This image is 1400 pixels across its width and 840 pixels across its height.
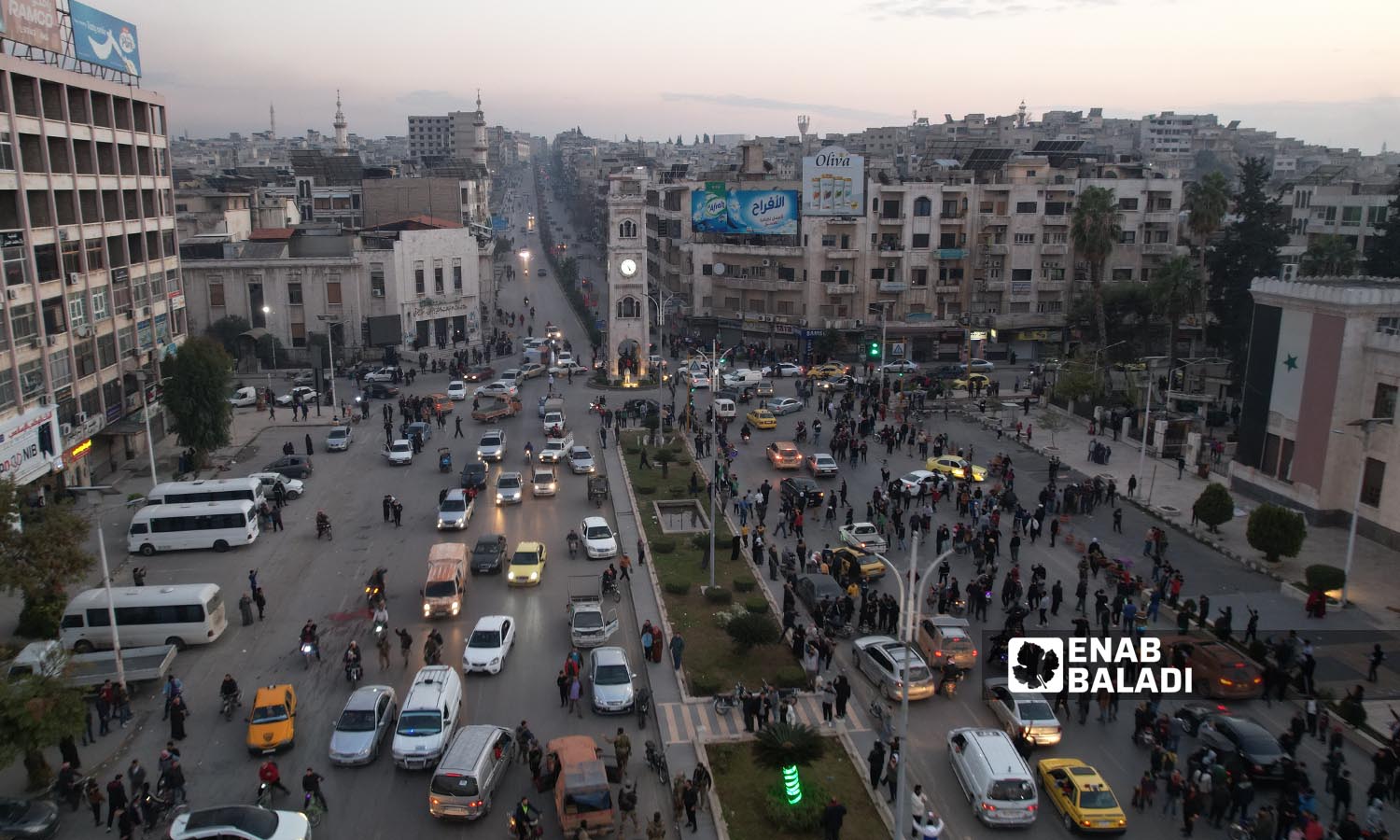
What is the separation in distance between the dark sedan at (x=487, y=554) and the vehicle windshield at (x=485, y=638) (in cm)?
628

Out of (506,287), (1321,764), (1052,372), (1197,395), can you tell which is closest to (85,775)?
(1321,764)

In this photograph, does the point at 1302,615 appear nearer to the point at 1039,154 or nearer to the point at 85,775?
the point at 85,775

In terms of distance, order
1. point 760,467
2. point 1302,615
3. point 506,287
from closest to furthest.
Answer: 1. point 1302,615
2. point 760,467
3. point 506,287

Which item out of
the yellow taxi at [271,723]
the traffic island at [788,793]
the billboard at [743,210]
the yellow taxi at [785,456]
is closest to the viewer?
the traffic island at [788,793]

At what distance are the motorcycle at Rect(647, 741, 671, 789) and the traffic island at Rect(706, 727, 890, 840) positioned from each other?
1.00 metres

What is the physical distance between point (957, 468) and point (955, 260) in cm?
3528

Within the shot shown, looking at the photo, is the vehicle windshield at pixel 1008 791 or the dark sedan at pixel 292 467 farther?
the dark sedan at pixel 292 467

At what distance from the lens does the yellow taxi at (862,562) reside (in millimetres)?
30641

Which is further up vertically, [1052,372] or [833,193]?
[833,193]

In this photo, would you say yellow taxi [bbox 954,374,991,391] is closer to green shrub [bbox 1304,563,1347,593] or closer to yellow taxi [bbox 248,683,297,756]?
green shrub [bbox 1304,563,1347,593]

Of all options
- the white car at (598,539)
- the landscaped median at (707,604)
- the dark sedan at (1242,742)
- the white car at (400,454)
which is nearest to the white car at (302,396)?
the white car at (400,454)

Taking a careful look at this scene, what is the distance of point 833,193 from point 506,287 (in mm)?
56710

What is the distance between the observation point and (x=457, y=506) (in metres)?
36.4

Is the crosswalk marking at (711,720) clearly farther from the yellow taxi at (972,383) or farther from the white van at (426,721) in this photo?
the yellow taxi at (972,383)
